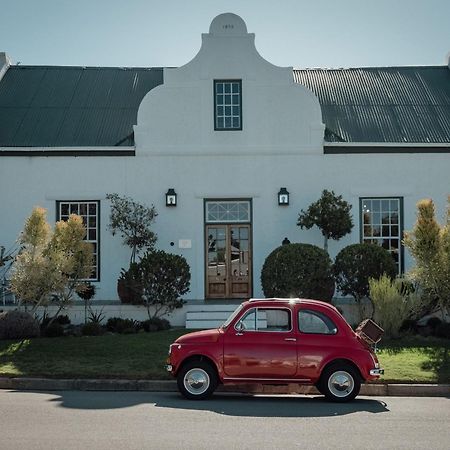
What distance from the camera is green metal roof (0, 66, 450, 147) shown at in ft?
69.7

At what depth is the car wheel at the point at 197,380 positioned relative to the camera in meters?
10.7

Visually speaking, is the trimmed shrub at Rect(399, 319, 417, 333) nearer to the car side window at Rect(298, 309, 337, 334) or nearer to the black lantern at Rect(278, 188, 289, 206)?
the black lantern at Rect(278, 188, 289, 206)

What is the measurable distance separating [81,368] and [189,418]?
14.0 feet

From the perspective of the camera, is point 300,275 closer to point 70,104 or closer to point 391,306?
point 391,306

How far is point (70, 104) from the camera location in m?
23.0

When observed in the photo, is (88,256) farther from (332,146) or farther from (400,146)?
(400,146)

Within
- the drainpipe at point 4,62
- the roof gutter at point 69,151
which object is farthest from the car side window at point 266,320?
the drainpipe at point 4,62

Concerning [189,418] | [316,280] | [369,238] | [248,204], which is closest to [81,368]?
[189,418]

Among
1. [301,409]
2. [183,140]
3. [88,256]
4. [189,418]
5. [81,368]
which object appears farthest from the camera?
[183,140]

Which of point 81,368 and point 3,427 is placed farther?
point 81,368

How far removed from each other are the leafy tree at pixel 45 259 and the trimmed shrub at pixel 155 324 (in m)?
1.93

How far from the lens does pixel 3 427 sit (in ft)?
27.9

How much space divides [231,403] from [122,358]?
3835 millimetres

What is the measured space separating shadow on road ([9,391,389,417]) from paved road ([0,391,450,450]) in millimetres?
14
